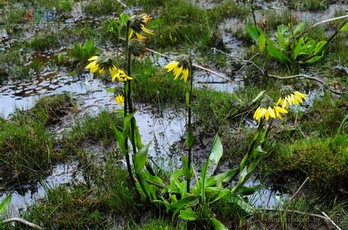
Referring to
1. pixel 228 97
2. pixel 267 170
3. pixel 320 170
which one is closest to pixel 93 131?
pixel 228 97

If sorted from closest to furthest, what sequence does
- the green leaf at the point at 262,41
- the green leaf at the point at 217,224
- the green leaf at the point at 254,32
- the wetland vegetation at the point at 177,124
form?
1. the green leaf at the point at 217,224
2. the wetland vegetation at the point at 177,124
3. the green leaf at the point at 262,41
4. the green leaf at the point at 254,32

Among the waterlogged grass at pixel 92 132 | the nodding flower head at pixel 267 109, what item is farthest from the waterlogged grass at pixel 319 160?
the waterlogged grass at pixel 92 132

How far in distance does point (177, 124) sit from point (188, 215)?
1.46m

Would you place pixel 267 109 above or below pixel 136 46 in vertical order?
below

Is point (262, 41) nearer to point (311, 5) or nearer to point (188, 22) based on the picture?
point (188, 22)

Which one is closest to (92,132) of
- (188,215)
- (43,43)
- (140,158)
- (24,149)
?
(24,149)

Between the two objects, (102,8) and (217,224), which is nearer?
(217,224)

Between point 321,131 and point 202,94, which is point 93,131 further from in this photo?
point 321,131

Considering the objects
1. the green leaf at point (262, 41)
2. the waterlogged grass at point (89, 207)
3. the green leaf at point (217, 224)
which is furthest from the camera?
the green leaf at point (262, 41)

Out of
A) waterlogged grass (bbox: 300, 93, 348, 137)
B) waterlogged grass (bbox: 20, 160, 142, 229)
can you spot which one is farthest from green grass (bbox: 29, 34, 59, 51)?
waterlogged grass (bbox: 300, 93, 348, 137)

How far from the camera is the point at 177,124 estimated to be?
4.08 metres

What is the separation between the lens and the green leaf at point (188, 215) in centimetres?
271

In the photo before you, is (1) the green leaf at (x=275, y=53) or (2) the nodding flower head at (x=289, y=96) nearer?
(2) the nodding flower head at (x=289, y=96)

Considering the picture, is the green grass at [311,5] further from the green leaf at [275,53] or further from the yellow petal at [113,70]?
the yellow petal at [113,70]
